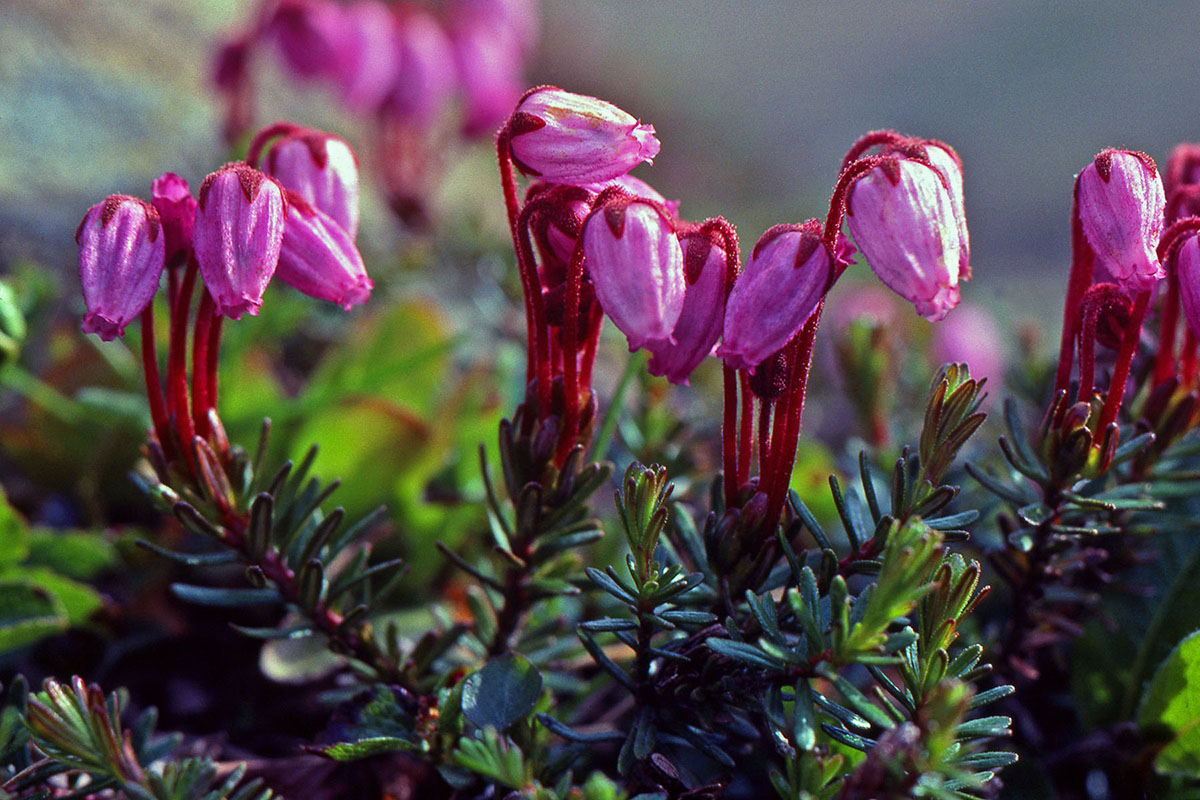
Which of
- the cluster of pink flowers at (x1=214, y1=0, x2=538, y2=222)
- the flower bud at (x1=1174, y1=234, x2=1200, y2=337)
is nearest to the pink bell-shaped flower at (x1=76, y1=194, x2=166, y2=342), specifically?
the flower bud at (x1=1174, y1=234, x2=1200, y2=337)

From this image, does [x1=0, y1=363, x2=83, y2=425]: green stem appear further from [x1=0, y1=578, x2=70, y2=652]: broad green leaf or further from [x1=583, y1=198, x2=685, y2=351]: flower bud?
[x1=583, y1=198, x2=685, y2=351]: flower bud

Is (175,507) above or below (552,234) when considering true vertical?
below

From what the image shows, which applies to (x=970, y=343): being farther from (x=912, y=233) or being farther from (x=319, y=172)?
(x=319, y=172)

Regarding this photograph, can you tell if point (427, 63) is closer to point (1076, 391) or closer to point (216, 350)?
point (216, 350)

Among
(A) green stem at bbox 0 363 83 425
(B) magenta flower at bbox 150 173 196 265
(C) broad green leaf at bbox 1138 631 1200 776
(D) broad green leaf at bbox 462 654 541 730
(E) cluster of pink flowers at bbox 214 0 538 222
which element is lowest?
(C) broad green leaf at bbox 1138 631 1200 776

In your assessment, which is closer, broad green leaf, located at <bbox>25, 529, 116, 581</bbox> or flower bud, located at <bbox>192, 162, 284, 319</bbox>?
flower bud, located at <bbox>192, 162, 284, 319</bbox>

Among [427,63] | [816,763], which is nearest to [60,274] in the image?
[427,63]

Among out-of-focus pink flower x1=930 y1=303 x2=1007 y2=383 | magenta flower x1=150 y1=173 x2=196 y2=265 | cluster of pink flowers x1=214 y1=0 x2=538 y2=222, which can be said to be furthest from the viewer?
cluster of pink flowers x1=214 y1=0 x2=538 y2=222

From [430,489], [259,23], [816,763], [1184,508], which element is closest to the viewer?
[816,763]
